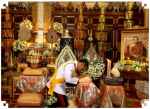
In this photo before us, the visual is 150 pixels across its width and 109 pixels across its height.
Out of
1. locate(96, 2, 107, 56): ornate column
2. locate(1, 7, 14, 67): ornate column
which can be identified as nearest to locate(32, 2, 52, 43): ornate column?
locate(1, 7, 14, 67): ornate column

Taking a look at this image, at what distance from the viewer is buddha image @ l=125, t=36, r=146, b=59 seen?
2119 millimetres

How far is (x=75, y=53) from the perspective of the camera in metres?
2.12

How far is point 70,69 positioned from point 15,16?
0.51 m

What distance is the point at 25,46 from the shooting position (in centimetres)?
213

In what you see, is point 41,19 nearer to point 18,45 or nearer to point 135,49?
point 18,45

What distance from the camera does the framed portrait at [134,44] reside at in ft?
6.91

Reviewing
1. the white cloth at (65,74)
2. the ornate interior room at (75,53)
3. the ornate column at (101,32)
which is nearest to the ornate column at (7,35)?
the ornate interior room at (75,53)

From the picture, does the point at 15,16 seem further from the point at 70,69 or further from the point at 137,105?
the point at 137,105

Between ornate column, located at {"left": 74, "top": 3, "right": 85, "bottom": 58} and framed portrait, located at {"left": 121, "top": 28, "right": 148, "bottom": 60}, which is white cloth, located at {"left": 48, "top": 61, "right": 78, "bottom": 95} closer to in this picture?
ornate column, located at {"left": 74, "top": 3, "right": 85, "bottom": 58}

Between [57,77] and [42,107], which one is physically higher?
[57,77]

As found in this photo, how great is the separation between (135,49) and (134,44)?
0.11 ft

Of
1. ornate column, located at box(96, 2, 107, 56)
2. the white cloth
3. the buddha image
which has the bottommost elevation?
the white cloth

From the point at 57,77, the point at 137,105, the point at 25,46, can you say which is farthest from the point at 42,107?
the point at 137,105

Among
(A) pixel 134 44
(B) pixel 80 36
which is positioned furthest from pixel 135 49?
(B) pixel 80 36
